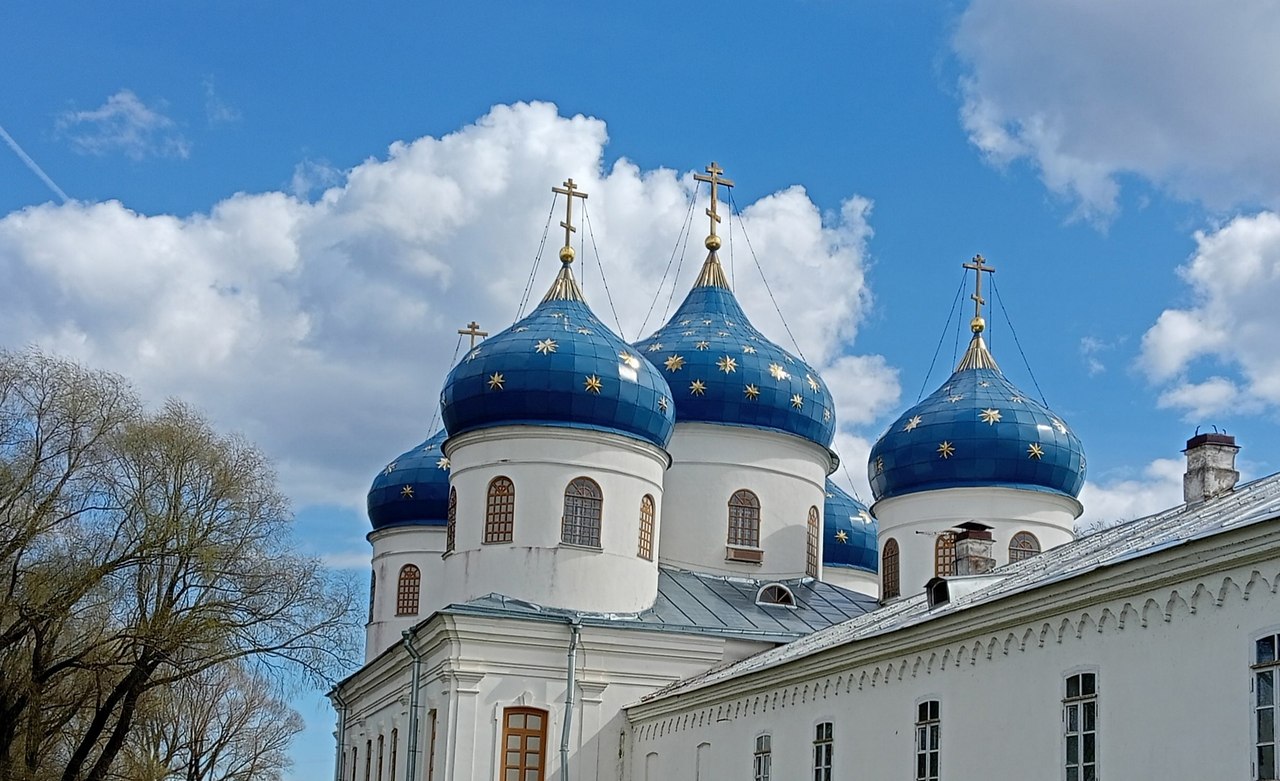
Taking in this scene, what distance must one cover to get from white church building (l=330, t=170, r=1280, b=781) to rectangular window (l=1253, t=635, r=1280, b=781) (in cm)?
2

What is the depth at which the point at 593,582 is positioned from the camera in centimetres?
2294

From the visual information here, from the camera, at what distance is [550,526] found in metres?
23.0

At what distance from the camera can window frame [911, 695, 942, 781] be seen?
1374 cm

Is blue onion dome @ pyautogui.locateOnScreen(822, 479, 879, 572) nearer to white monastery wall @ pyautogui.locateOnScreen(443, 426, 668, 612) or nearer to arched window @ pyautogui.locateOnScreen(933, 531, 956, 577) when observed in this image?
arched window @ pyautogui.locateOnScreen(933, 531, 956, 577)

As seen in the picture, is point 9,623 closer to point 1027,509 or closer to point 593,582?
point 593,582

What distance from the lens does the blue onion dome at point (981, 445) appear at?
25.5 metres

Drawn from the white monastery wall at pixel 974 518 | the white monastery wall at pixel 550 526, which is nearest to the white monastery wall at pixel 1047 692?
the white monastery wall at pixel 550 526

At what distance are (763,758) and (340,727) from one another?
15100 mm

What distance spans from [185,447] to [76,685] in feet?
12.0

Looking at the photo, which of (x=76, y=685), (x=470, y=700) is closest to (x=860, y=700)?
(x=470, y=700)

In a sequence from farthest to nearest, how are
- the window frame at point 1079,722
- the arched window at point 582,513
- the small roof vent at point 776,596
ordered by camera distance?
the small roof vent at point 776,596 → the arched window at point 582,513 → the window frame at point 1079,722

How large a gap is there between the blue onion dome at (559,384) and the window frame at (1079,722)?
11.9 meters

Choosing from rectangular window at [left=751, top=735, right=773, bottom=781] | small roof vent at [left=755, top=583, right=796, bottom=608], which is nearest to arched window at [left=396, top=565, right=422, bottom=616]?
small roof vent at [left=755, top=583, right=796, bottom=608]

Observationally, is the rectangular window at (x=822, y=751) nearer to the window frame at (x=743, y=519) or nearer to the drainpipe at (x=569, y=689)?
the drainpipe at (x=569, y=689)
